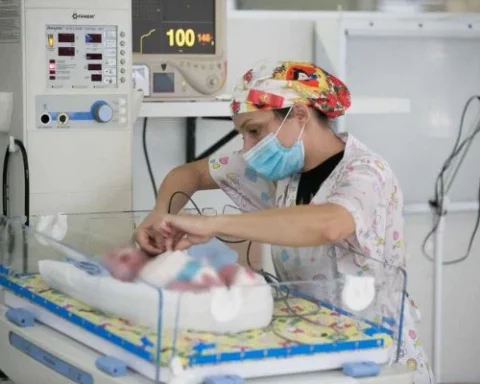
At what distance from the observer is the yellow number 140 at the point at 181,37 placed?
3.10 m

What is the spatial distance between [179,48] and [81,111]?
0.63 metres

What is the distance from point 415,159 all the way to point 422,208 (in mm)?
178

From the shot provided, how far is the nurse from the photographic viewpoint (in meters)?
2.08

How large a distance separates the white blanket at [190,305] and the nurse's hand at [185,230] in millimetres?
141

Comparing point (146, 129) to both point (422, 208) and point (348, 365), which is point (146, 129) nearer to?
point (422, 208)

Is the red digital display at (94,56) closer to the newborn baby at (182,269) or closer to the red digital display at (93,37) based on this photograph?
the red digital display at (93,37)

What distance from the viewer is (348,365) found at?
5.87 ft

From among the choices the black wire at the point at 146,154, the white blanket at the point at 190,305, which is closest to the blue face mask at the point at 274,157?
the white blanket at the point at 190,305

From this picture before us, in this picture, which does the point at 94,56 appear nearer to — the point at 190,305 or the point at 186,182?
the point at 186,182

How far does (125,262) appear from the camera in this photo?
2.00m

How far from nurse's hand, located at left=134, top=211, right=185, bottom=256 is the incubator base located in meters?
0.25

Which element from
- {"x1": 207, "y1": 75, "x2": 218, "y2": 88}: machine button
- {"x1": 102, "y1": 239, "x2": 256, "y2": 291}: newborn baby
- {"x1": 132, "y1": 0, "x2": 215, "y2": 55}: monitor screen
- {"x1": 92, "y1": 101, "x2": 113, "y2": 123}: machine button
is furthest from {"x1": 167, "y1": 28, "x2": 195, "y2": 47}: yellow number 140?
{"x1": 102, "y1": 239, "x2": 256, "y2": 291}: newborn baby

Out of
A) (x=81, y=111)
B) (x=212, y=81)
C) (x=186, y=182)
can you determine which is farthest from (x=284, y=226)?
(x=212, y=81)

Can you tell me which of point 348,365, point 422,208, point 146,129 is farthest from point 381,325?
point 422,208
